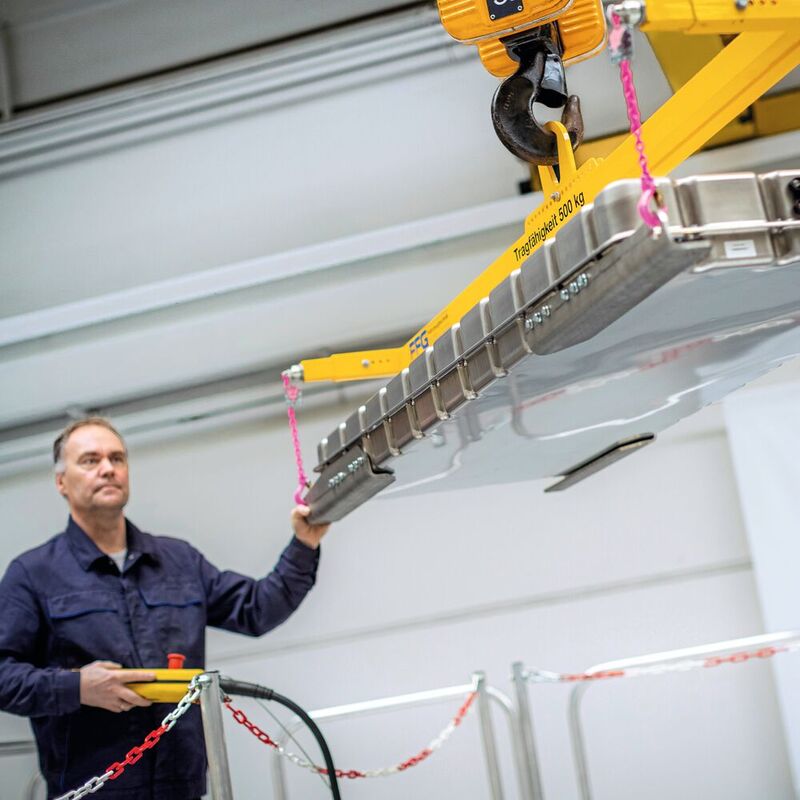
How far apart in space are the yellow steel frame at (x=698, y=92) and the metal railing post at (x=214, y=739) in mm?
1431

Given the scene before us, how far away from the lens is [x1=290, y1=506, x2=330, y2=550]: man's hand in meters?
3.86

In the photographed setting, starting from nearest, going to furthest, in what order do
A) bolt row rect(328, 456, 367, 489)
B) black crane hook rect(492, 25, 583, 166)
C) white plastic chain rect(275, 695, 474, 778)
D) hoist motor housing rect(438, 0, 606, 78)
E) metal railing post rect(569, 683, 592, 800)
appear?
hoist motor housing rect(438, 0, 606, 78) → black crane hook rect(492, 25, 583, 166) → bolt row rect(328, 456, 367, 489) → white plastic chain rect(275, 695, 474, 778) → metal railing post rect(569, 683, 592, 800)

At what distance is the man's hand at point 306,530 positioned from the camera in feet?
12.7

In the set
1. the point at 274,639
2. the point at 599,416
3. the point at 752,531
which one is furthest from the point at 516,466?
the point at 274,639

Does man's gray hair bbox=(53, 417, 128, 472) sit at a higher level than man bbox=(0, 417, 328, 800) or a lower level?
higher

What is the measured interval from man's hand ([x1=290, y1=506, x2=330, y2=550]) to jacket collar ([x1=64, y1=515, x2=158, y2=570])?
56 cm

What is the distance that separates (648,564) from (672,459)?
492 millimetres

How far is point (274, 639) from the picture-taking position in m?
5.13

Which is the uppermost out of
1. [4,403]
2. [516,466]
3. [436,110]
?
[436,110]

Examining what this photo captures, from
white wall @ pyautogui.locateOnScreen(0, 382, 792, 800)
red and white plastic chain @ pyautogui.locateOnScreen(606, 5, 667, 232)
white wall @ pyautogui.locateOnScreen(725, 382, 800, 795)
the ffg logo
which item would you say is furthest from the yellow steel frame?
white wall @ pyautogui.locateOnScreen(0, 382, 792, 800)

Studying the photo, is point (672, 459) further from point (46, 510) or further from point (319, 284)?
point (46, 510)

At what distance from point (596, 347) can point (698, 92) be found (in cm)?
61

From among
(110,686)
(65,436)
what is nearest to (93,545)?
(65,436)

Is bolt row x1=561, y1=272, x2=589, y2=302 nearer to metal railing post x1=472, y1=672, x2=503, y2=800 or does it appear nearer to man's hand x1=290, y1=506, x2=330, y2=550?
man's hand x1=290, y1=506, x2=330, y2=550
